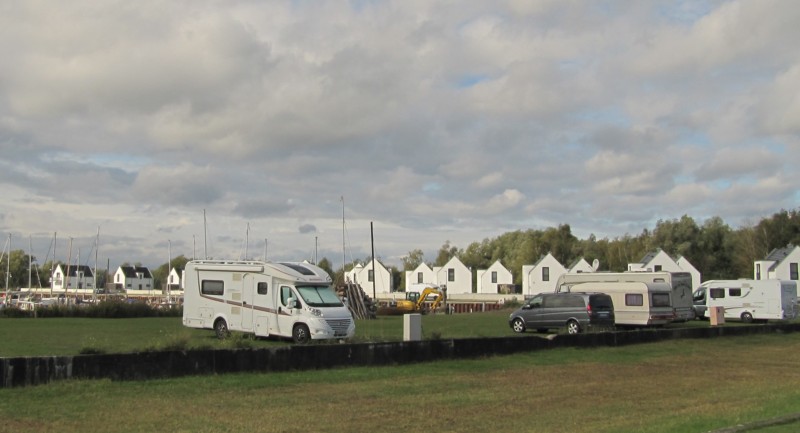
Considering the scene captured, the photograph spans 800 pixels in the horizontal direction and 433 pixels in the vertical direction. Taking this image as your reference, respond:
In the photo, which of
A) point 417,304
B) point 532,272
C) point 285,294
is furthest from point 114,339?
point 532,272

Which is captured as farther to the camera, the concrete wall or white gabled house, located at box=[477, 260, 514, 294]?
white gabled house, located at box=[477, 260, 514, 294]

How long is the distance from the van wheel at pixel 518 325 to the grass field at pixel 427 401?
42.4ft

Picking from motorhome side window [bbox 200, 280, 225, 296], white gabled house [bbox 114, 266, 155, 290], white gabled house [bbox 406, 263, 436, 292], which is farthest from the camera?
white gabled house [bbox 114, 266, 155, 290]

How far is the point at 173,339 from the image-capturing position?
1855 cm

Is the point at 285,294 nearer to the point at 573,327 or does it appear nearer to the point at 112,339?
the point at 112,339

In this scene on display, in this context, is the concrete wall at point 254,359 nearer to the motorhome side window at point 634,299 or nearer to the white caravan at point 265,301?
the white caravan at point 265,301

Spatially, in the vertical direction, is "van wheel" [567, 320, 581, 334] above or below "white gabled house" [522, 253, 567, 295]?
below

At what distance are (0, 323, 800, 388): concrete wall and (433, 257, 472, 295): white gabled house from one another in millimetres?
90825

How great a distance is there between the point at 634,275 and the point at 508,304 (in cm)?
3483

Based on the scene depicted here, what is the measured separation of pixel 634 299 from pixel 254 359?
81.1 feet

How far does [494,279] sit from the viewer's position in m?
116

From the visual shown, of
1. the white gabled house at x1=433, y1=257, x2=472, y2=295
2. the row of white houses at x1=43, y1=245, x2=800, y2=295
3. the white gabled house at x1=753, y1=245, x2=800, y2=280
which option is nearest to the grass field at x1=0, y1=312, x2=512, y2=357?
the row of white houses at x1=43, y1=245, x2=800, y2=295

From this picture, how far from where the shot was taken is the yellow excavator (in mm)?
62094

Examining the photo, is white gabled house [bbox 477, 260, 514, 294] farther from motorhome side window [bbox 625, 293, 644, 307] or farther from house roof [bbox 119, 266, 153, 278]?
house roof [bbox 119, 266, 153, 278]
